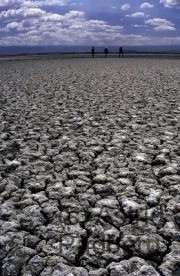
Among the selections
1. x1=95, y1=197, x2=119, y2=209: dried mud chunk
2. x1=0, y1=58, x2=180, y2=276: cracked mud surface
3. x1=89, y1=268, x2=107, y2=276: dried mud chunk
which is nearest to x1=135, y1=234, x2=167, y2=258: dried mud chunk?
x1=0, y1=58, x2=180, y2=276: cracked mud surface

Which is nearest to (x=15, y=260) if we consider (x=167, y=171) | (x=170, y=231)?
(x=170, y=231)

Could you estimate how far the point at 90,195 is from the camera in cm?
434

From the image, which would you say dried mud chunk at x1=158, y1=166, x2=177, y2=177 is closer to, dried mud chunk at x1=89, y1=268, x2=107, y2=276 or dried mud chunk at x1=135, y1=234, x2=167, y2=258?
dried mud chunk at x1=135, y1=234, x2=167, y2=258

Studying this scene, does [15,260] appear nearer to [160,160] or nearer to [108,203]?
[108,203]

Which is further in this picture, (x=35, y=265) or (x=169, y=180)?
(x=169, y=180)

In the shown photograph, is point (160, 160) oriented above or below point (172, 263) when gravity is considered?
above

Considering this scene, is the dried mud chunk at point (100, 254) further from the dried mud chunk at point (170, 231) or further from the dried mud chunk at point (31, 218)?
the dried mud chunk at point (31, 218)

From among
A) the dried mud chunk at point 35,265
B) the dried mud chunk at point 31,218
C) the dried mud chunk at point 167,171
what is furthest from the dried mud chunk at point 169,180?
the dried mud chunk at point 35,265

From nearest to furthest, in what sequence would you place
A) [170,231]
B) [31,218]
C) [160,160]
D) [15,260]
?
[15,260] < [170,231] < [31,218] < [160,160]

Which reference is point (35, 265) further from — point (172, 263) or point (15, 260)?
point (172, 263)

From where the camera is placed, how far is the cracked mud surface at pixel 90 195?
311cm

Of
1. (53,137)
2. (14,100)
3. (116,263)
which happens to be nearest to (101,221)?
(116,263)

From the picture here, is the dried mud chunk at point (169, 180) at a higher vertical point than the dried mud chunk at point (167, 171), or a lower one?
lower

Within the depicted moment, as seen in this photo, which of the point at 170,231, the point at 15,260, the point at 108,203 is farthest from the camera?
the point at 108,203
